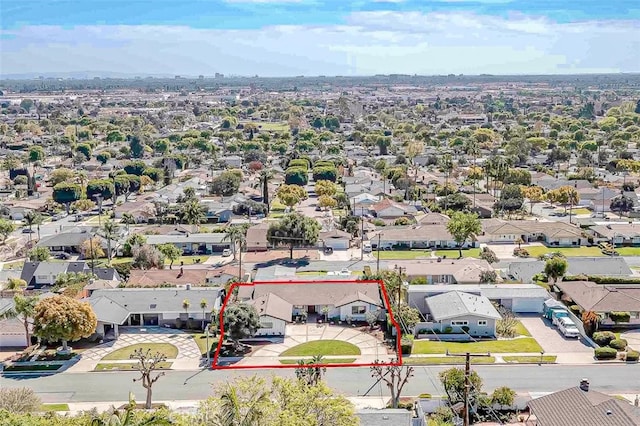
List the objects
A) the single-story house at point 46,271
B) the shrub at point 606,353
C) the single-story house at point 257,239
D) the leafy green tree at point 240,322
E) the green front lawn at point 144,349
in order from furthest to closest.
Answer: the single-story house at point 257,239
the single-story house at point 46,271
the green front lawn at point 144,349
the leafy green tree at point 240,322
the shrub at point 606,353

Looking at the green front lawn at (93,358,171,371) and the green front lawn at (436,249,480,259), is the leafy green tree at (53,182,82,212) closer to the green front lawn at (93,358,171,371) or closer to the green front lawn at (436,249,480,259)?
the green front lawn at (436,249,480,259)

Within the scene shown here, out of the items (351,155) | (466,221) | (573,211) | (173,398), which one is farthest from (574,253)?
(351,155)

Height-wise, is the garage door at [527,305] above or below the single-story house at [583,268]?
below

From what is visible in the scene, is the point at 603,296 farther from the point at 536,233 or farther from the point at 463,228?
the point at 536,233

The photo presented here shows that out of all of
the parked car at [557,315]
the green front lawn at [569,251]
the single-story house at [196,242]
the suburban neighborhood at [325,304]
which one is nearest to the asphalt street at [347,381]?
the suburban neighborhood at [325,304]

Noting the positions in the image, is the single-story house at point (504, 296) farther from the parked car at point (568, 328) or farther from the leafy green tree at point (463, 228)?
the leafy green tree at point (463, 228)

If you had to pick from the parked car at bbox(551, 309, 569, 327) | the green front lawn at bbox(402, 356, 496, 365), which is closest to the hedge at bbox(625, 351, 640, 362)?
the parked car at bbox(551, 309, 569, 327)

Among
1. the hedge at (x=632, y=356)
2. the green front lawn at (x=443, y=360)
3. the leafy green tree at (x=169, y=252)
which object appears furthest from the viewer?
the leafy green tree at (x=169, y=252)
